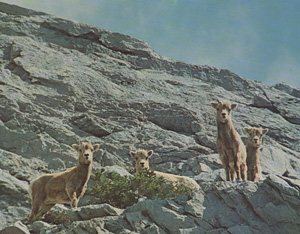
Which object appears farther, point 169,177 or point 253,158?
point 169,177

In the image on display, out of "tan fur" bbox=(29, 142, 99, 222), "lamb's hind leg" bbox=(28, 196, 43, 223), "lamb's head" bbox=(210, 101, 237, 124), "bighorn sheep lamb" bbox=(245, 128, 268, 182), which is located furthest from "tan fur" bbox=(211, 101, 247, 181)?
"lamb's hind leg" bbox=(28, 196, 43, 223)

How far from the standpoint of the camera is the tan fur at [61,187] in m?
15.2

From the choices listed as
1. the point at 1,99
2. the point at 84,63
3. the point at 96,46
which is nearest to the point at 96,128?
the point at 1,99

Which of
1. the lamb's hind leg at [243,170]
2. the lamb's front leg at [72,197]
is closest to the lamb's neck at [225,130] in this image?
the lamb's hind leg at [243,170]

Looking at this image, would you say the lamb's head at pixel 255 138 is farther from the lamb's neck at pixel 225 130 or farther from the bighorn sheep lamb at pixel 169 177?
the bighorn sheep lamb at pixel 169 177

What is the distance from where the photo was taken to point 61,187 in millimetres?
15422

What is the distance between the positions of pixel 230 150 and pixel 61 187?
575 cm

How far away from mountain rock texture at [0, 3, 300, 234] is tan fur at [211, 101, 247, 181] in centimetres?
93

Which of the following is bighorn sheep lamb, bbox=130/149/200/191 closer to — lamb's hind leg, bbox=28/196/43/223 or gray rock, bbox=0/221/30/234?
lamb's hind leg, bbox=28/196/43/223

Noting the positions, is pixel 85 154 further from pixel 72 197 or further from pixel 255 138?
pixel 255 138

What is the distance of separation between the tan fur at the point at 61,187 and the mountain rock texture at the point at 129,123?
1.84 ft

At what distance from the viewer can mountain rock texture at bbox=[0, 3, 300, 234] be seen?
39.0 ft

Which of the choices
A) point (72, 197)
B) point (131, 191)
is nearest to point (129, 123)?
point (131, 191)

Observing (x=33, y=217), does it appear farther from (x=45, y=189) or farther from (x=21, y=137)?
(x=21, y=137)
